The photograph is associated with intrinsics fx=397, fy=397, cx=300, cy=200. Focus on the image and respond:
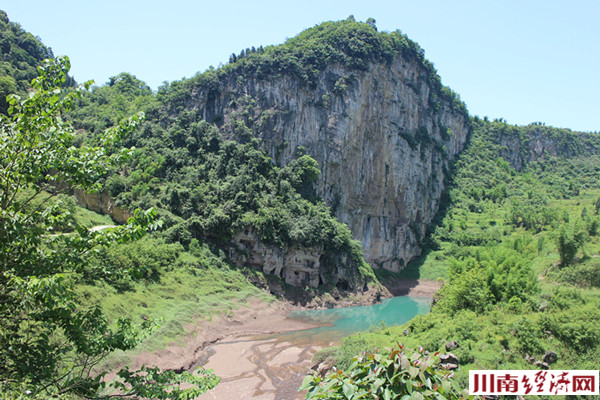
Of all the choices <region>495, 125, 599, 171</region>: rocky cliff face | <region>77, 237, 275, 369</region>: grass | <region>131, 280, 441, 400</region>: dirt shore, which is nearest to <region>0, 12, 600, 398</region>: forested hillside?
<region>77, 237, 275, 369</region>: grass

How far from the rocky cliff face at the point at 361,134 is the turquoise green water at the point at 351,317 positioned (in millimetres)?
16713

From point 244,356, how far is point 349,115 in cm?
4628

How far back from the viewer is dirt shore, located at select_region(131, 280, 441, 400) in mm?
19125

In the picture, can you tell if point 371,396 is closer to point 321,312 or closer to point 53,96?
point 53,96

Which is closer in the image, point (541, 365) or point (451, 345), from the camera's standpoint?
point (541, 365)

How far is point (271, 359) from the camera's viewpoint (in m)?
23.6

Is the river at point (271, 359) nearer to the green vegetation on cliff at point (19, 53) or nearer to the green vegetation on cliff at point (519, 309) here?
the green vegetation on cliff at point (519, 309)

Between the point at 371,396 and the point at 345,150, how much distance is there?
2357 inches

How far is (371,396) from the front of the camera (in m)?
3.47

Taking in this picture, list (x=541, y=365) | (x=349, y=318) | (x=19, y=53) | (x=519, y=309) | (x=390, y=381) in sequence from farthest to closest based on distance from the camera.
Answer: (x=19, y=53)
(x=349, y=318)
(x=519, y=309)
(x=541, y=365)
(x=390, y=381)

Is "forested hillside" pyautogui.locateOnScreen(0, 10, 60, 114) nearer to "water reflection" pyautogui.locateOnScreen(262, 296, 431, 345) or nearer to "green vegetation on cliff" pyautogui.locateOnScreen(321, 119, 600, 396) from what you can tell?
"water reflection" pyautogui.locateOnScreen(262, 296, 431, 345)

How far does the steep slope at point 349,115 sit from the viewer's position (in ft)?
191

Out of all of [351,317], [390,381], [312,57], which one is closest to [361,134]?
[312,57]

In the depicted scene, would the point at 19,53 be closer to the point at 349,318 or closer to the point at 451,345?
the point at 349,318
